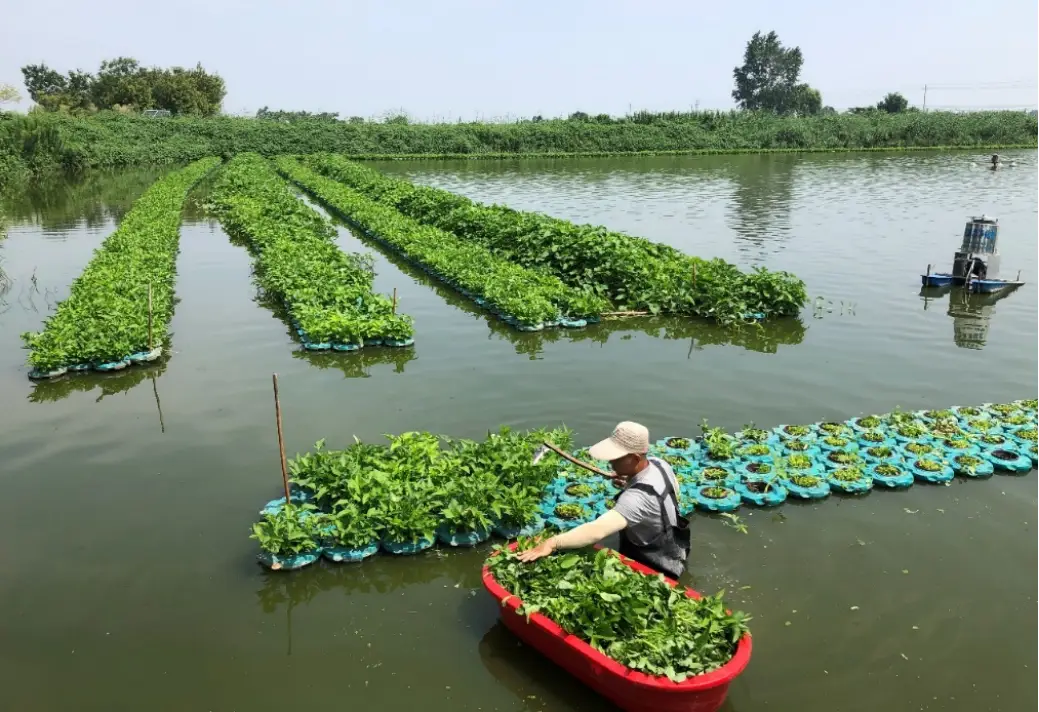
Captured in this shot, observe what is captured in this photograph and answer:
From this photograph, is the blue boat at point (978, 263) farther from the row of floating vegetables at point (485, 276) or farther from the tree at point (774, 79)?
the tree at point (774, 79)

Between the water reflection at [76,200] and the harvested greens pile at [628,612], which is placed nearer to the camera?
the harvested greens pile at [628,612]

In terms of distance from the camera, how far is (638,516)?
5.49 m

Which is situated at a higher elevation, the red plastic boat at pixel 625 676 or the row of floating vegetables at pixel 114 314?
the row of floating vegetables at pixel 114 314

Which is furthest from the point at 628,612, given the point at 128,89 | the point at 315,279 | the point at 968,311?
the point at 128,89

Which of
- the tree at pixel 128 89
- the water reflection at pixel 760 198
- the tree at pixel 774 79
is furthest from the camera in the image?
the tree at pixel 774 79

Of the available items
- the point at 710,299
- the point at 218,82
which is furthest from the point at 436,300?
the point at 218,82

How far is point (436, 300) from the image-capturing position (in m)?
16.3

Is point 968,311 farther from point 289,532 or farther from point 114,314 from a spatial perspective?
point 114,314

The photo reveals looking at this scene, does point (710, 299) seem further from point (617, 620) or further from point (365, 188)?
point (365, 188)

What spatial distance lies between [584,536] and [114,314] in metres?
10.2

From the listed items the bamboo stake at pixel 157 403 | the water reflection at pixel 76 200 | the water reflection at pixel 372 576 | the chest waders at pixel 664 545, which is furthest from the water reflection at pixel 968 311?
the water reflection at pixel 76 200

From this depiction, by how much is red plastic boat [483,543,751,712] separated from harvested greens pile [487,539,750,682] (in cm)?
6

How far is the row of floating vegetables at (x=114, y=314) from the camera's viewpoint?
37.1 feet

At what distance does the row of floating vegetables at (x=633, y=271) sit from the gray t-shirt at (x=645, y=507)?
9176 mm
